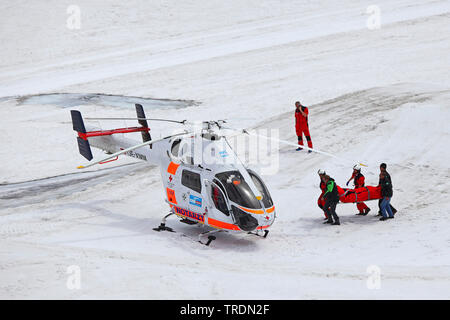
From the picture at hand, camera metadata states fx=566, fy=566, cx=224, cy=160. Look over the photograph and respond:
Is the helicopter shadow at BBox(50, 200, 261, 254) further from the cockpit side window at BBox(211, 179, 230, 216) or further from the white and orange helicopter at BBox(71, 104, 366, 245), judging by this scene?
the cockpit side window at BBox(211, 179, 230, 216)

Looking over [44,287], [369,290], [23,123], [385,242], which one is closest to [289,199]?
[385,242]

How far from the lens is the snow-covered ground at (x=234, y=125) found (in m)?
11.8

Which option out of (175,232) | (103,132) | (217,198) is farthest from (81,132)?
(217,198)

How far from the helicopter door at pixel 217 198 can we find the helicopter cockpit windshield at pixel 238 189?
16 centimetres

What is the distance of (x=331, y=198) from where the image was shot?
14.4m

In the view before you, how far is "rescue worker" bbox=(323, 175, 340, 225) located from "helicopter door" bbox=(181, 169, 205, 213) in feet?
10.6

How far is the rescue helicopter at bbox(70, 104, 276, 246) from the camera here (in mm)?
12930

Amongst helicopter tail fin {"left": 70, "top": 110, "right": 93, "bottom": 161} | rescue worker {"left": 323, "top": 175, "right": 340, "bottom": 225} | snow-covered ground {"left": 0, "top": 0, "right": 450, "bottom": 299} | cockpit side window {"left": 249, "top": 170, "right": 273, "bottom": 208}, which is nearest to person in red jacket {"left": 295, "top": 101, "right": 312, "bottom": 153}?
snow-covered ground {"left": 0, "top": 0, "right": 450, "bottom": 299}

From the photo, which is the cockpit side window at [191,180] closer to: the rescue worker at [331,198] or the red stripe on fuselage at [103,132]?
the red stripe on fuselage at [103,132]

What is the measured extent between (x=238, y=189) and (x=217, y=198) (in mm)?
606

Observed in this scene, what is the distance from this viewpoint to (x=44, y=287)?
10.9 meters

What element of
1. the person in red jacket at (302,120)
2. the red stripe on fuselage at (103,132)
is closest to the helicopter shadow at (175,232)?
the red stripe on fuselage at (103,132)

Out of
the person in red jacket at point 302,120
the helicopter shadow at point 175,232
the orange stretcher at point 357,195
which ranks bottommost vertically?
the helicopter shadow at point 175,232

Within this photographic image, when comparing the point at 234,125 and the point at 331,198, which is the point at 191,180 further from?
the point at 234,125
